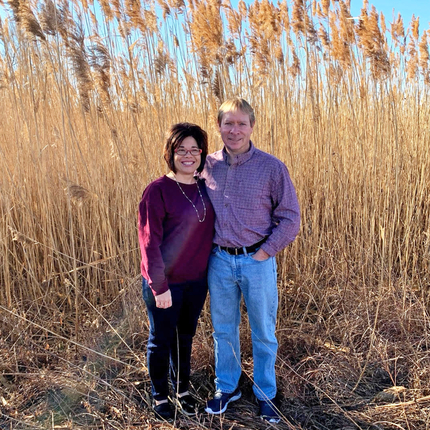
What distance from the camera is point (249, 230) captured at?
168 centimetres

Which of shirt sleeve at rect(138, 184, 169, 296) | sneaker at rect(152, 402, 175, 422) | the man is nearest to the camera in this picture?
shirt sleeve at rect(138, 184, 169, 296)

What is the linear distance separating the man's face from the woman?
0.12 meters

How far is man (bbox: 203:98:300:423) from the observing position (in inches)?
65.2

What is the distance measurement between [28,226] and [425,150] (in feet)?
10.6

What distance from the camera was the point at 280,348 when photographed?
222 cm

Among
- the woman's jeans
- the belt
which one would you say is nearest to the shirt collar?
the belt

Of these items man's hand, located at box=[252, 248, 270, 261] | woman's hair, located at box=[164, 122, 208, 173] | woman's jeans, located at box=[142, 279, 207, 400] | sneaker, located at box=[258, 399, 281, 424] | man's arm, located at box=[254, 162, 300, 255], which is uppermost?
woman's hair, located at box=[164, 122, 208, 173]

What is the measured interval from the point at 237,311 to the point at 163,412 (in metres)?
0.62

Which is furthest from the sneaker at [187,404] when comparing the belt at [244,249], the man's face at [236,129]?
the man's face at [236,129]

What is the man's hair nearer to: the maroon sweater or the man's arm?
the man's arm

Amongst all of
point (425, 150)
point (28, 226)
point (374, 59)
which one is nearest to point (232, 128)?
point (374, 59)

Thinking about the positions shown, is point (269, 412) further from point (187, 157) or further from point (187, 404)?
point (187, 157)

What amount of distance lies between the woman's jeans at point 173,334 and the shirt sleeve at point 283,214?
0.42 meters

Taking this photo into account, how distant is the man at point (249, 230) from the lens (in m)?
1.66
